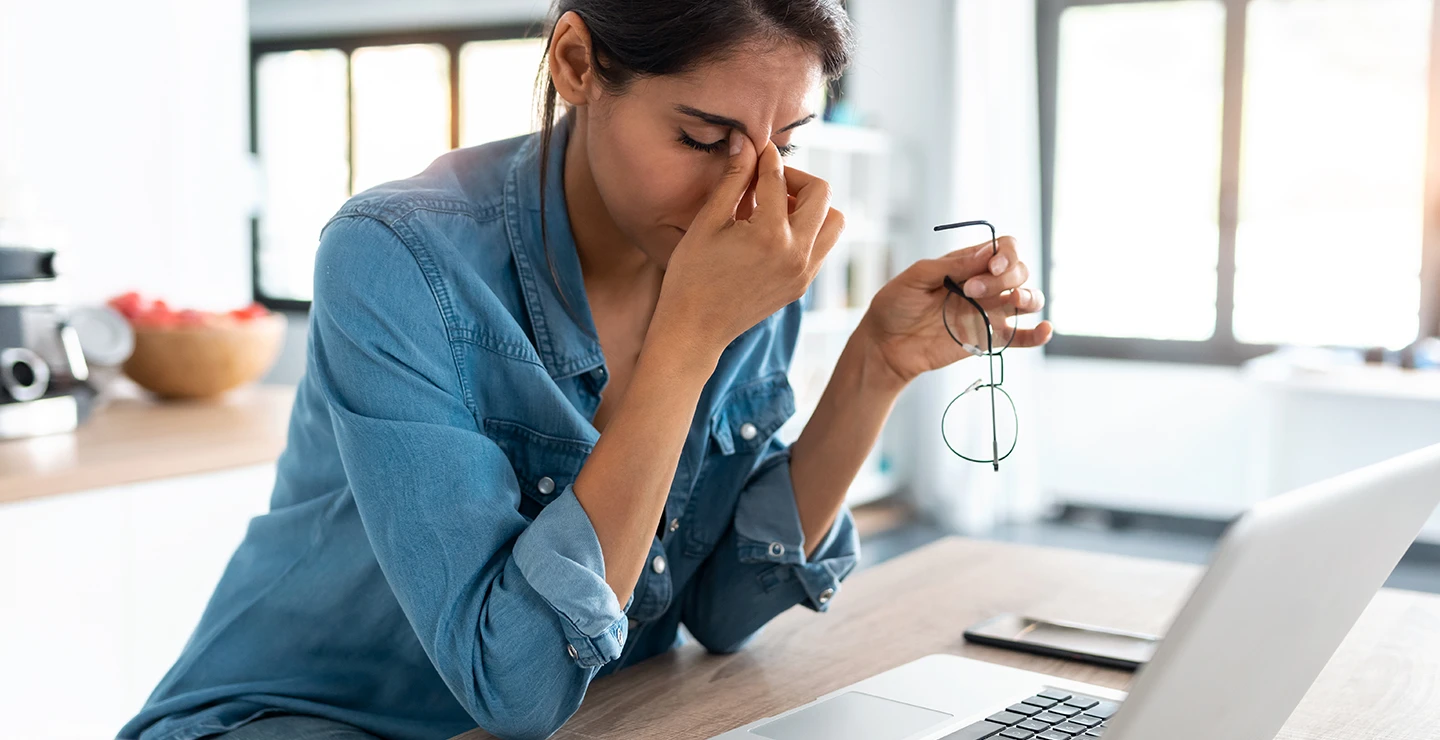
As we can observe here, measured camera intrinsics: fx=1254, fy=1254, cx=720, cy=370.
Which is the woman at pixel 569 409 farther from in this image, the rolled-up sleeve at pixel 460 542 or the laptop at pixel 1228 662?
the laptop at pixel 1228 662

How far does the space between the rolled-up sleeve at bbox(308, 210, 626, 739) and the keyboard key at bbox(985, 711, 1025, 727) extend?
28 cm

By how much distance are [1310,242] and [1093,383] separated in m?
0.95

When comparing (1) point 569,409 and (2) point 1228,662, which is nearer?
(2) point 1228,662

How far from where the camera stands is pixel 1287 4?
4566 mm

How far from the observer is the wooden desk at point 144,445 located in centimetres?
174

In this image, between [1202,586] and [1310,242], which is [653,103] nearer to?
[1202,586]

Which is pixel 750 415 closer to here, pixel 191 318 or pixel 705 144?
pixel 705 144

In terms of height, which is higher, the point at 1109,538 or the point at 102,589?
the point at 102,589

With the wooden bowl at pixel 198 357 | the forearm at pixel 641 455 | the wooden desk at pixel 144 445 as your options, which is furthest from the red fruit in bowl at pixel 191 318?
the forearm at pixel 641 455

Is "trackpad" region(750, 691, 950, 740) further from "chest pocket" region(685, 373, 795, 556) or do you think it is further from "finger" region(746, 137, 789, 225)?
"finger" region(746, 137, 789, 225)

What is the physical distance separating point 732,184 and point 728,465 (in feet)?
1.10

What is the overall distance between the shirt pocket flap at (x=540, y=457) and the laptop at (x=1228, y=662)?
0.28 m

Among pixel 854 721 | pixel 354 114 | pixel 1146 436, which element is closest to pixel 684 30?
pixel 854 721

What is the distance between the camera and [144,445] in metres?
1.97
